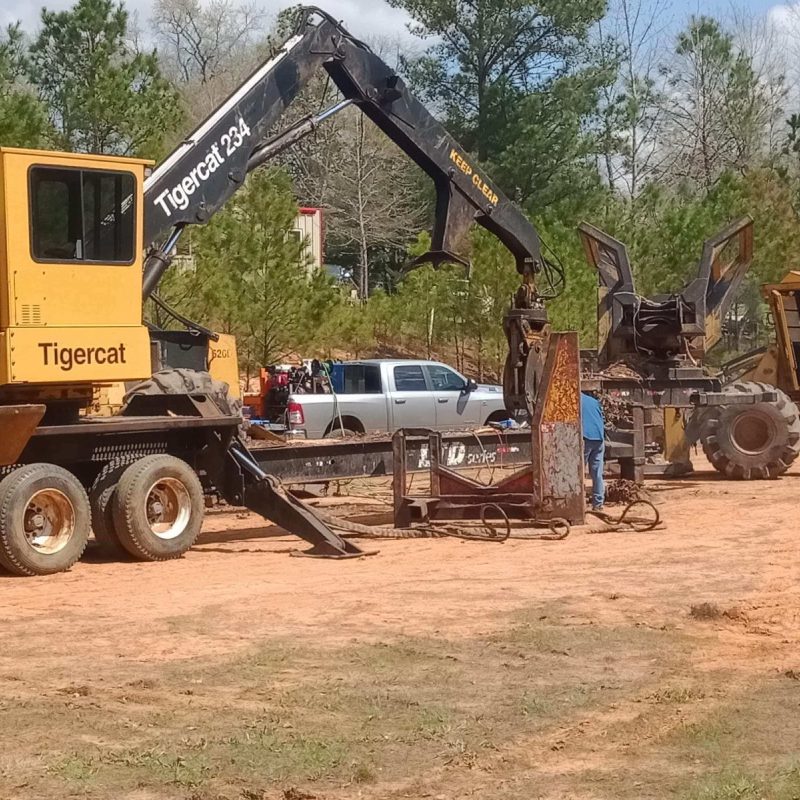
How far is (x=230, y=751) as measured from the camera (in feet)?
21.7

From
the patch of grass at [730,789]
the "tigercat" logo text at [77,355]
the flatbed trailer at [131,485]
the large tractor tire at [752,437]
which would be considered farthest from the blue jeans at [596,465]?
the patch of grass at [730,789]

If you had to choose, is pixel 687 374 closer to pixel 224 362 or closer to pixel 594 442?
pixel 594 442

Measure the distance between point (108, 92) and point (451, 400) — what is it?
31.9 ft

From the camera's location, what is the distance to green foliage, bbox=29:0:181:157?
28172 millimetres

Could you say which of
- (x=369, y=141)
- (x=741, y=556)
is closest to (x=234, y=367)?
(x=741, y=556)

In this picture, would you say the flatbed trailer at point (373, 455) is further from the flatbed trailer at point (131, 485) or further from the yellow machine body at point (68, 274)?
the yellow machine body at point (68, 274)

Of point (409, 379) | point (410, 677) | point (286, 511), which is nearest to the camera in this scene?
point (410, 677)

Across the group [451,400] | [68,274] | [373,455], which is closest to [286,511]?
[373,455]

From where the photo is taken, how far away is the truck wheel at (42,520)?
1200 centimetres

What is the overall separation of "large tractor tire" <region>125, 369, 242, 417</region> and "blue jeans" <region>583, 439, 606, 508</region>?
A: 3.97 m

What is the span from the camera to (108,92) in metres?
28.2

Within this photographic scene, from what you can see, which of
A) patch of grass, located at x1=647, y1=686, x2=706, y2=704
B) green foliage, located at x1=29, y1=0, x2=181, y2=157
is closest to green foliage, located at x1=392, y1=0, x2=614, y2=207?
green foliage, located at x1=29, y1=0, x2=181, y2=157

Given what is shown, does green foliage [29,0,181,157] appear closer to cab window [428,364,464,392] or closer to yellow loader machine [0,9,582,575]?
cab window [428,364,464,392]

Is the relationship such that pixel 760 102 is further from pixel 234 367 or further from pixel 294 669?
pixel 294 669
